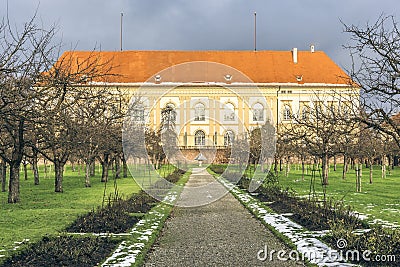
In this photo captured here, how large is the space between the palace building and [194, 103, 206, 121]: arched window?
0.13m

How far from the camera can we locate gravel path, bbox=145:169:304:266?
25.9ft

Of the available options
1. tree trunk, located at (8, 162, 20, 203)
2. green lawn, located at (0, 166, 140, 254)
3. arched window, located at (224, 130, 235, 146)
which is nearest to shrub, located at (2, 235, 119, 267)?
green lawn, located at (0, 166, 140, 254)

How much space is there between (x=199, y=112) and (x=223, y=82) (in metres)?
5.60

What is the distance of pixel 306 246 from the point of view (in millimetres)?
8805

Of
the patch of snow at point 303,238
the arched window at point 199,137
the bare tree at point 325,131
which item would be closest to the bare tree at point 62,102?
the patch of snow at point 303,238

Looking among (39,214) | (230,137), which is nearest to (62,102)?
(39,214)

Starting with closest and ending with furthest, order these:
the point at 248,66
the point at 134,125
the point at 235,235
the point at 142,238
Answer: the point at 142,238, the point at 235,235, the point at 134,125, the point at 248,66

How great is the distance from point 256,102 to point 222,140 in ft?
27.5

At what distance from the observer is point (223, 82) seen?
6284cm

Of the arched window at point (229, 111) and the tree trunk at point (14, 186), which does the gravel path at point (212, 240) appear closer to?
the tree trunk at point (14, 186)

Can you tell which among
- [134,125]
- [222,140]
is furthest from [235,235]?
[222,140]

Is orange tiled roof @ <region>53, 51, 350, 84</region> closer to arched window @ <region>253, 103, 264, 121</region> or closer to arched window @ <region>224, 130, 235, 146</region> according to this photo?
arched window @ <region>253, 103, 264, 121</region>

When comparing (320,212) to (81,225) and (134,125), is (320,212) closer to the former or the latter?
(81,225)

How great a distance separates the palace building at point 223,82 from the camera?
60.9 meters
